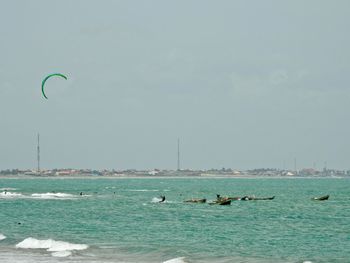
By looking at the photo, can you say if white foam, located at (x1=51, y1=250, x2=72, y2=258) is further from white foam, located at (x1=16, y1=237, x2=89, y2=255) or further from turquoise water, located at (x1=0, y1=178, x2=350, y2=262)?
white foam, located at (x1=16, y1=237, x2=89, y2=255)

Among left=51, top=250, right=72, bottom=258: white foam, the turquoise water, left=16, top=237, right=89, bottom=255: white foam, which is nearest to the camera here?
left=51, top=250, right=72, bottom=258: white foam

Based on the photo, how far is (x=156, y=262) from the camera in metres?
38.0

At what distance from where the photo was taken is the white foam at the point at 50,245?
42.2 meters

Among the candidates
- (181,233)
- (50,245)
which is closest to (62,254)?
(50,245)

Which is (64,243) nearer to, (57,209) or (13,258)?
(13,258)

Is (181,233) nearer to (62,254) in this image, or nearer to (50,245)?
(50,245)

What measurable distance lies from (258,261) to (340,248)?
894 cm

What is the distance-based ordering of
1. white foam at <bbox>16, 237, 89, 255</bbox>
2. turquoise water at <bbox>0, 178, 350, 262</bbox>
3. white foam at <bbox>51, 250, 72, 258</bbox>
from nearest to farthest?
white foam at <bbox>51, 250, 72, 258</bbox>
turquoise water at <bbox>0, 178, 350, 262</bbox>
white foam at <bbox>16, 237, 89, 255</bbox>

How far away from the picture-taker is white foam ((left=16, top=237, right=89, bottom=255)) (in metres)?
42.2

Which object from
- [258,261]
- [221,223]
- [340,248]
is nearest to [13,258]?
[258,261]

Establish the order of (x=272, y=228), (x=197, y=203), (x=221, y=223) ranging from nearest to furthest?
(x=272, y=228), (x=221, y=223), (x=197, y=203)

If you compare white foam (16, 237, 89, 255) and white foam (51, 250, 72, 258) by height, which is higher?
white foam (16, 237, 89, 255)

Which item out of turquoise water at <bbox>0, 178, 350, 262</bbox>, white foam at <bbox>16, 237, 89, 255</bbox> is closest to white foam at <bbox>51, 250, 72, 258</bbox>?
turquoise water at <bbox>0, 178, 350, 262</bbox>

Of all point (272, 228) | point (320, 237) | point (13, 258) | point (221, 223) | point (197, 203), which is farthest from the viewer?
point (197, 203)
